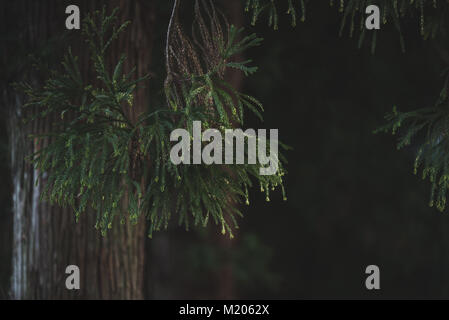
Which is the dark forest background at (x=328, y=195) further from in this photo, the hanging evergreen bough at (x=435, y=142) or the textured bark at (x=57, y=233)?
the hanging evergreen bough at (x=435, y=142)

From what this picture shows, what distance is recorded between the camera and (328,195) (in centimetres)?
775

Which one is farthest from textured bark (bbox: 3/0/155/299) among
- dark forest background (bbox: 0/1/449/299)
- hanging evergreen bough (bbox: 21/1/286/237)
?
hanging evergreen bough (bbox: 21/1/286/237)

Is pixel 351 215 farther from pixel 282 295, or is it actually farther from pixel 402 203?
pixel 282 295

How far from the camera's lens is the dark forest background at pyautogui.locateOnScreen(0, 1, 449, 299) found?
19.3ft

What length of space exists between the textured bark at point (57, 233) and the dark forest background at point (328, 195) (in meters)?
0.90

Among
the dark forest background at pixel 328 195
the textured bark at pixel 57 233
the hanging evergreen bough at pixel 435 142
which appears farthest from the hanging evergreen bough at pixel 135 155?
the dark forest background at pixel 328 195

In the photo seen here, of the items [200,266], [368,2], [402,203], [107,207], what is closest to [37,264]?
[107,207]

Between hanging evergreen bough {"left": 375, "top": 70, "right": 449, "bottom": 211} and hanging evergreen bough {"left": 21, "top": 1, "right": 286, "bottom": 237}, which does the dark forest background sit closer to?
hanging evergreen bough {"left": 21, "top": 1, "right": 286, "bottom": 237}

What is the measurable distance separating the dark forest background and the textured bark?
2.95ft

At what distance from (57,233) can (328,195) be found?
5262 millimetres

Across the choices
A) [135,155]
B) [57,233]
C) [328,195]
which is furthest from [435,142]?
[328,195]

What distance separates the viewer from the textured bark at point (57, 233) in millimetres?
3080

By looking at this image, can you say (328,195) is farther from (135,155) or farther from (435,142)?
(135,155)

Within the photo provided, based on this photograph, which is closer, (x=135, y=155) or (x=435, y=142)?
(x=135, y=155)
